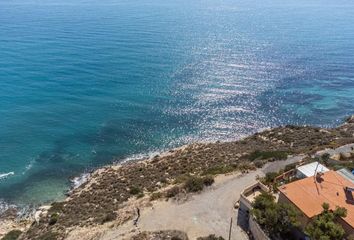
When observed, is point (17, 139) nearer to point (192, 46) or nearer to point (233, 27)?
point (192, 46)

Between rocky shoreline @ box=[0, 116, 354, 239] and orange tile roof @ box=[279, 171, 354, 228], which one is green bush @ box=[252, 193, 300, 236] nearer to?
orange tile roof @ box=[279, 171, 354, 228]

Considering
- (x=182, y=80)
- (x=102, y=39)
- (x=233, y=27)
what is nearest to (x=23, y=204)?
(x=182, y=80)

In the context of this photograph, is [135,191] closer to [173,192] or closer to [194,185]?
[173,192]

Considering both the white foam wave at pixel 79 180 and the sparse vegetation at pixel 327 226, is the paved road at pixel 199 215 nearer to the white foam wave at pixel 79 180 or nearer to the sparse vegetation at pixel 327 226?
the sparse vegetation at pixel 327 226

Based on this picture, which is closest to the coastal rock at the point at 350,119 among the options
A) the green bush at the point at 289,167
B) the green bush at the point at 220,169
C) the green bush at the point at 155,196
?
the green bush at the point at 289,167

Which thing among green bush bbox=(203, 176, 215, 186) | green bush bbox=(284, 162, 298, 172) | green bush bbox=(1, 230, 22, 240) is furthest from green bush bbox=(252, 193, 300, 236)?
green bush bbox=(1, 230, 22, 240)
